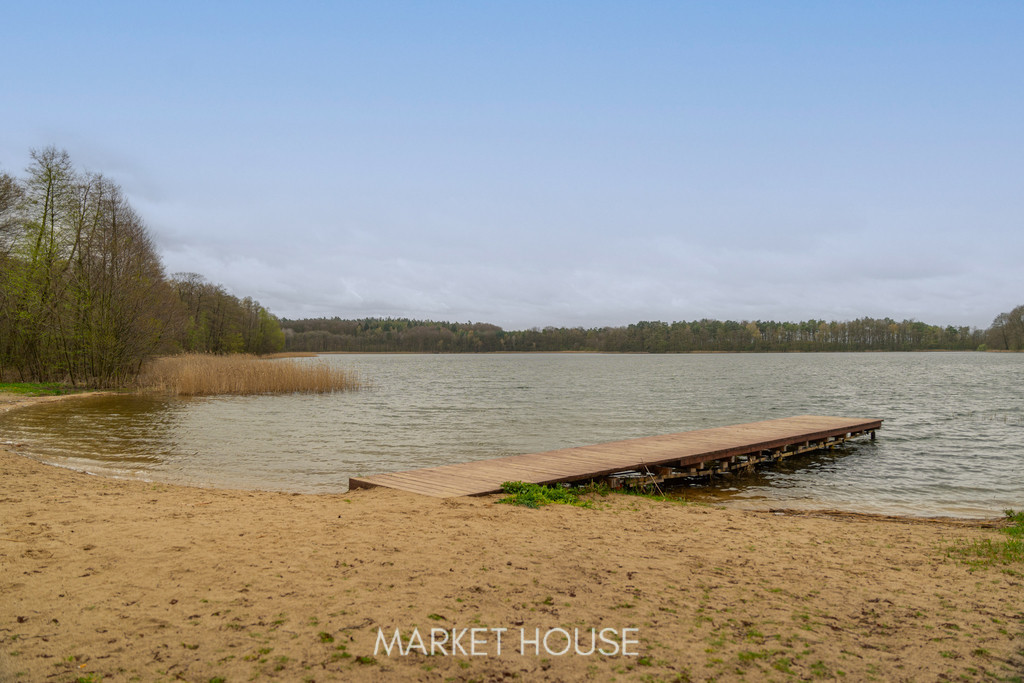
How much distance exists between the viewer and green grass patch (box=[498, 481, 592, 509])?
316 inches

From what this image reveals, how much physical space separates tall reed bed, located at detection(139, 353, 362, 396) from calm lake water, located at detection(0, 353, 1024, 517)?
185 cm

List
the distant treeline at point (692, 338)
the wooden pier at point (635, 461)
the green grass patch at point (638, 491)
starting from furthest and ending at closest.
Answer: the distant treeline at point (692, 338), the green grass patch at point (638, 491), the wooden pier at point (635, 461)

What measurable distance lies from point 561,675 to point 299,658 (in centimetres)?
153

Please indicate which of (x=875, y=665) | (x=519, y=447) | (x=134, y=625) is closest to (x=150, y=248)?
(x=519, y=447)

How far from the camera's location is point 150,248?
30.5m

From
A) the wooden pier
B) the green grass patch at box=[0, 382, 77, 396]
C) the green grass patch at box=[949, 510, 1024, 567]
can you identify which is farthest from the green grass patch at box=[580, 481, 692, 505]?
the green grass patch at box=[0, 382, 77, 396]

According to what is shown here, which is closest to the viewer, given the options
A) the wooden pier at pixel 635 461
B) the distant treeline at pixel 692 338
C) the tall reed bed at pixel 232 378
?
the wooden pier at pixel 635 461

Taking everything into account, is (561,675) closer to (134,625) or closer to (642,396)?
(134,625)

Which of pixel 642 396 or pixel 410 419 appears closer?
pixel 410 419

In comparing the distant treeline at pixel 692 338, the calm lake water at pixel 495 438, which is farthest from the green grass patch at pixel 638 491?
the distant treeline at pixel 692 338

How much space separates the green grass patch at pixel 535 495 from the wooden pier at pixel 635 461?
249 millimetres

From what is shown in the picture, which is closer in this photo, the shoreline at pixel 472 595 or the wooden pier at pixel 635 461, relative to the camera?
the shoreline at pixel 472 595

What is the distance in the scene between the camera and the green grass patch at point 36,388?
78.9 ft

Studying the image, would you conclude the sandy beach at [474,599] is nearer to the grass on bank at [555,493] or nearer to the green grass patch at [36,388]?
the grass on bank at [555,493]
